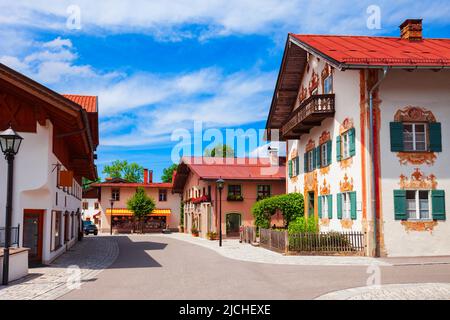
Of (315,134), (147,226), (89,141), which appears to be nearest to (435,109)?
(315,134)

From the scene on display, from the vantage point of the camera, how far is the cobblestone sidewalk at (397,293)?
9.67 meters

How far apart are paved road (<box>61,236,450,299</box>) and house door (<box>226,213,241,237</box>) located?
21273 mm

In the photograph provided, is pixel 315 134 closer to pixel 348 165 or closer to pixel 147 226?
pixel 348 165

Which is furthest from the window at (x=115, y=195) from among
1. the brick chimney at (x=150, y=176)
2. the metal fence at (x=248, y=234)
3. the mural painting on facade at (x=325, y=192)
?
the mural painting on facade at (x=325, y=192)

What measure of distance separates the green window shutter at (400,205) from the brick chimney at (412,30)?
9189mm

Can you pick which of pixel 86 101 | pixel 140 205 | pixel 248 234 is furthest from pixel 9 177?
pixel 140 205

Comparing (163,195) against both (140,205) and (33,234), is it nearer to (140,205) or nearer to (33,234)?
(140,205)

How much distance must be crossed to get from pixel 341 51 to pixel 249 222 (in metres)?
20.2

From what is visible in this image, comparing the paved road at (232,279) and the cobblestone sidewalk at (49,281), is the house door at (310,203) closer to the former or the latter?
the paved road at (232,279)

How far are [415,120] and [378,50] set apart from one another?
3.75 meters

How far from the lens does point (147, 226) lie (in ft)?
189

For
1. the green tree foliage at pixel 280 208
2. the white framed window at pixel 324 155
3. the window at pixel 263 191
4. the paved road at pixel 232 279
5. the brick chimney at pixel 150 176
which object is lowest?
the paved road at pixel 232 279

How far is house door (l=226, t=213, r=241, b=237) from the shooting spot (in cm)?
3875

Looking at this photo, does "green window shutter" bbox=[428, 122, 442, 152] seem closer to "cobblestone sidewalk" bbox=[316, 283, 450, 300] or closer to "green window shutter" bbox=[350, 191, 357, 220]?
"green window shutter" bbox=[350, 191, 357, 220]
